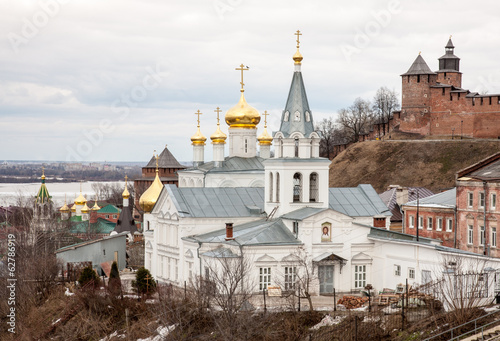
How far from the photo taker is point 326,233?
33406mm

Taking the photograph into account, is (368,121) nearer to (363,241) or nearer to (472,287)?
(363,241)

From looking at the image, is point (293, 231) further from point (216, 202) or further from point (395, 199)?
point (395, 199)

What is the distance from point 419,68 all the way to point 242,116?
→ 1291 inches

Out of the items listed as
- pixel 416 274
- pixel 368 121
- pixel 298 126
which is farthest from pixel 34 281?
pixel 368 121

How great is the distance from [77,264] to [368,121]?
171 ft

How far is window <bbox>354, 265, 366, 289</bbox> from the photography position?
33625 millimetres

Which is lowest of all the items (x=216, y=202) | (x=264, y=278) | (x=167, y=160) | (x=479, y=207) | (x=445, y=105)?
(x=264, y=278)

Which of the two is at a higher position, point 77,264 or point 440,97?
point 440,97

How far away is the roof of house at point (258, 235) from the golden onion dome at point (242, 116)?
970 cm

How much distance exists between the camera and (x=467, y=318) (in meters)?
24.3

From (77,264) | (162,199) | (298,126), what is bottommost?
(77,264)

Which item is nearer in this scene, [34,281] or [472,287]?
[472,287]

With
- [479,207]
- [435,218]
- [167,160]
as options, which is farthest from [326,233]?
[167,160]

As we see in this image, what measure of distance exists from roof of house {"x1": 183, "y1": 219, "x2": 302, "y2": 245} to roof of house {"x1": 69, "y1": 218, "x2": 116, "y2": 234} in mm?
29153
